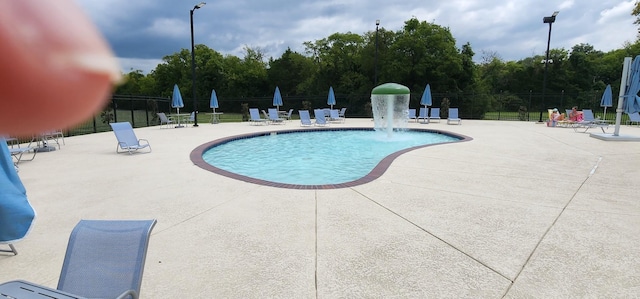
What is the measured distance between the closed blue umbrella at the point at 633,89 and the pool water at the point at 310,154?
220 inches

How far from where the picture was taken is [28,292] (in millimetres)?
2055

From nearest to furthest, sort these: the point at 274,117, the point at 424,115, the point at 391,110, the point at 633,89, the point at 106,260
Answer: the point at 106,260
the point at 633,89
the point at 391,110
the point at 274,117
the point at 424,115

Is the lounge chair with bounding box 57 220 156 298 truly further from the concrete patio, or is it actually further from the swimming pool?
the swimming pool

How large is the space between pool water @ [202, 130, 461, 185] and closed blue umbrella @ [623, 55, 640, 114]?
560cm

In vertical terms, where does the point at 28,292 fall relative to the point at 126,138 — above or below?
below

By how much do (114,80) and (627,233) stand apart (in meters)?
5.45

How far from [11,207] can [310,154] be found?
9688 millimetres

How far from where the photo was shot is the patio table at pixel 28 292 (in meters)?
1.99

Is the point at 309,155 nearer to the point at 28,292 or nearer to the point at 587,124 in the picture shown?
the point at 28,292

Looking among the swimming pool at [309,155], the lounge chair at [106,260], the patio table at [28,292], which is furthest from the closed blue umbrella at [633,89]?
the patio table at [28,292]

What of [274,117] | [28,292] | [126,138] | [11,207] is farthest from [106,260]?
[274,117]

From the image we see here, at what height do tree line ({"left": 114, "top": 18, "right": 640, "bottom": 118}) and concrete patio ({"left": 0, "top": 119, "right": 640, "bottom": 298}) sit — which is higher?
tree line ({"left": 114, "top": 18, "right": 640, "bottom": 118})

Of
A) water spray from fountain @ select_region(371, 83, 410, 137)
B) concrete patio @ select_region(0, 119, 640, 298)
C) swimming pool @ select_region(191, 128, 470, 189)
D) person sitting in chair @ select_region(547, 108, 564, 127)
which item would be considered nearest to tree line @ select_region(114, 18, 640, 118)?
person sitting in chair @ select_region(547, 108, 564, 127)

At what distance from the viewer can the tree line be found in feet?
103
